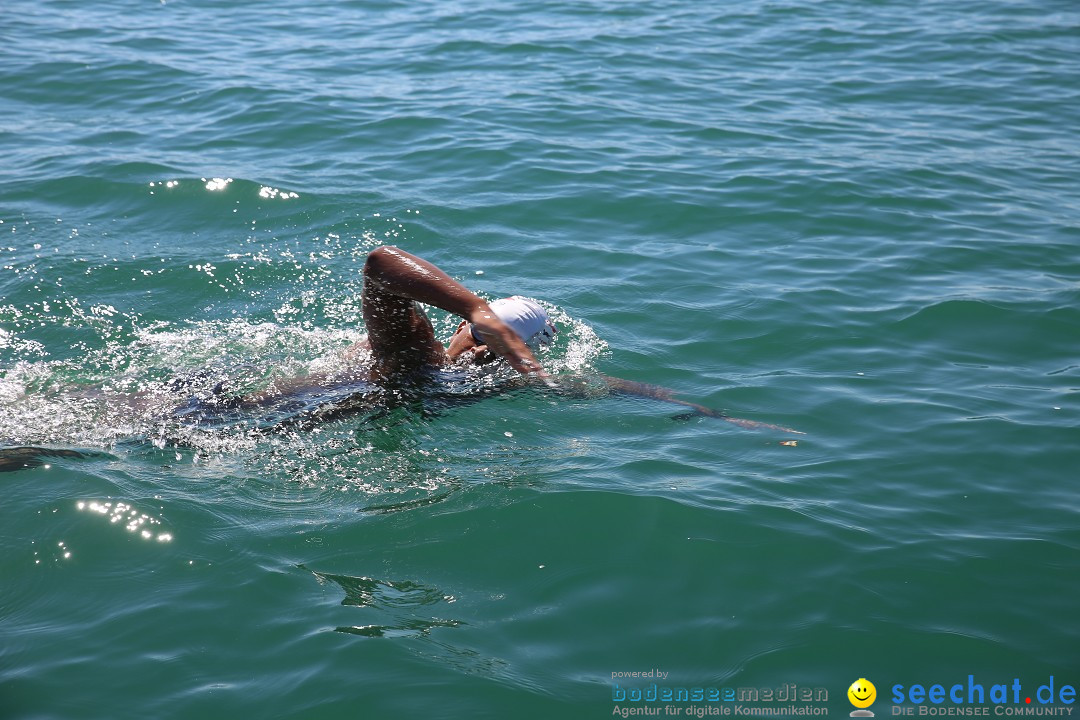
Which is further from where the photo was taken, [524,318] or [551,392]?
[551,392]

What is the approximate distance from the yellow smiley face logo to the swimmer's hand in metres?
2.36

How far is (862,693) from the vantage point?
14.0 ft

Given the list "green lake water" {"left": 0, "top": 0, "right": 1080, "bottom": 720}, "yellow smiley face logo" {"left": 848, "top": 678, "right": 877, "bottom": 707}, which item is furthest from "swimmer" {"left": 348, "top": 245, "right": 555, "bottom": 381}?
"yellow smiley face logo" {"left": 848, "top": 678, "right": 877, "bottom": 707}

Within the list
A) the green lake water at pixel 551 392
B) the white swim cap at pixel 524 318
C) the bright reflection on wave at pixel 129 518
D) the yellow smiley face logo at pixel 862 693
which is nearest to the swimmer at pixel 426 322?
the white swim cap at pixel 524 318

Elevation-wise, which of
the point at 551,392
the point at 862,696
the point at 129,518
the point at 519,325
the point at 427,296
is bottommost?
the point at 862,696

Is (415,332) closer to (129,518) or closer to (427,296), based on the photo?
(427,296)

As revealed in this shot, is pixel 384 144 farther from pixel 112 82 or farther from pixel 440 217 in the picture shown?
pixel 112 82

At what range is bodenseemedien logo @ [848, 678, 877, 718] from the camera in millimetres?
4176

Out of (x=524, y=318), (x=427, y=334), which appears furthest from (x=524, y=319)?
(x=427, y=334)

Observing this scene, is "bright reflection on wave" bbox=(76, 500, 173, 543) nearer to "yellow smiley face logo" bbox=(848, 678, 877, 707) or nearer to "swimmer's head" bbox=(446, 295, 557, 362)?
"swimmer's head" bbox=(446, 295, 557, 362)

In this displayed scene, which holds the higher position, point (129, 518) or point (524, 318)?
point (524, 318)

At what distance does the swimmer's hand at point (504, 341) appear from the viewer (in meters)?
5.42

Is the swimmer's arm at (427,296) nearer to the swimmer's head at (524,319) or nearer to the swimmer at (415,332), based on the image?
the swimmer at (415,332)

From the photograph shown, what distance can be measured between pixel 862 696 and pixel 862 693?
2 cm
